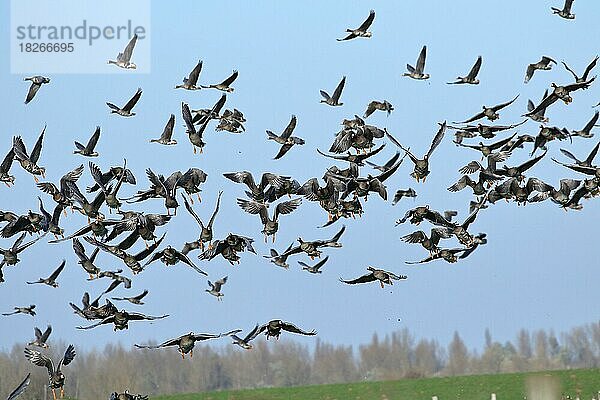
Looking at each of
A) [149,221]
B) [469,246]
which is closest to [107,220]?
[149,221]

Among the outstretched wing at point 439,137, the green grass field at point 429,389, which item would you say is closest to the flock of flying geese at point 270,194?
the outstretched wing at point 439,137

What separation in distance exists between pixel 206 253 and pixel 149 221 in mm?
1275

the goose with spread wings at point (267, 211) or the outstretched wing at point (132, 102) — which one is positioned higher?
the outstretched wing at point (132, 102)

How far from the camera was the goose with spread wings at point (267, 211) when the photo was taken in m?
19.6

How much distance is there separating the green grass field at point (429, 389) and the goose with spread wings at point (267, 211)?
16.1 m

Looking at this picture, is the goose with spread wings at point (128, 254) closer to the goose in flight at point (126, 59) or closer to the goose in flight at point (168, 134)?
the goose in flight at point (168, 134)

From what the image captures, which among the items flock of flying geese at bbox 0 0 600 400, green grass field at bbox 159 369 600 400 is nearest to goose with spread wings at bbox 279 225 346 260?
flock of flying geese at bbox 0 0 600 400

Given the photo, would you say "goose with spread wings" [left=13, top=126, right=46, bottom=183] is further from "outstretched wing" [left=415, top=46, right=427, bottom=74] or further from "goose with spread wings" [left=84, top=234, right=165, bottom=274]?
"outstretched wing" [left=415, top=46, right=427, bottom=74]

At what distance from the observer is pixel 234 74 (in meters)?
20.9

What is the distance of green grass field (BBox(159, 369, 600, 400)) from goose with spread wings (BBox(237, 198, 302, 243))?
635 inches

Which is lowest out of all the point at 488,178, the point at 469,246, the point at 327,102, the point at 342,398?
the point at 342,398

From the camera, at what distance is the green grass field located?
34.3 m

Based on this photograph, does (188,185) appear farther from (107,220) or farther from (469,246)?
(469,246)

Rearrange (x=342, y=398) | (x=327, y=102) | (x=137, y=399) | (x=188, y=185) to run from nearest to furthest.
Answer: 1. (x=137, y=399)
2. (x=188, y=185)
3. (x=327, y=102)
4. (x=342, y=398)
